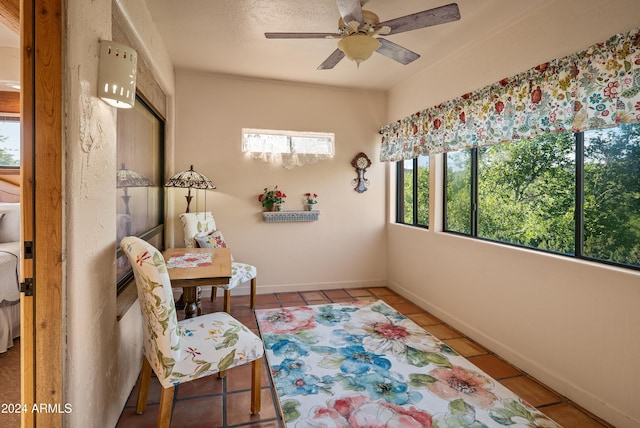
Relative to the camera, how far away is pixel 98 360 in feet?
4.99

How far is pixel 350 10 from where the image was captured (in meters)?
1.88

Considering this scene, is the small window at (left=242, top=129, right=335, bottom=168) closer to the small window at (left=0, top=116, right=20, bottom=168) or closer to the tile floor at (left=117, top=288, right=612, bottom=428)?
the small window at (left=0, top=116, right=20, bottom=168)

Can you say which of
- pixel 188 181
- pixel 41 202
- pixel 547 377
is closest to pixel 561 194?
pixel 547 377

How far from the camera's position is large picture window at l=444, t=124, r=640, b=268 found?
187 centimetres

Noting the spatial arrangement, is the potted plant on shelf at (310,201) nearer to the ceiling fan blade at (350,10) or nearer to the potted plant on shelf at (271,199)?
the potted plant on shelf at (271,199)

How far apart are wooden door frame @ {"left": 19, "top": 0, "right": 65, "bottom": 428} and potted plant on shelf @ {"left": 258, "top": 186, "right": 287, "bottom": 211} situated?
2627 mm

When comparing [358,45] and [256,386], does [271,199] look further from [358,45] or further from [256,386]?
[256,386]

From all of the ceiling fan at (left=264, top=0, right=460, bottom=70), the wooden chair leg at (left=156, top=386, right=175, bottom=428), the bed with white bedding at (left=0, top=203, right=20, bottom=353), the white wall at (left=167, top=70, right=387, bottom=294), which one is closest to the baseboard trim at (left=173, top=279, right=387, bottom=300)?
the white wall at (left=167, top=70, right=387, bottom=294)

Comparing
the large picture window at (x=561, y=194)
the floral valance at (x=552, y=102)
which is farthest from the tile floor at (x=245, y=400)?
the floral valance at (x=552, y=102)

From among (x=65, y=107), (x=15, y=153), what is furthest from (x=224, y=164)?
(x=65, y=107)

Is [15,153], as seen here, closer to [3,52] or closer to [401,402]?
[3,52]

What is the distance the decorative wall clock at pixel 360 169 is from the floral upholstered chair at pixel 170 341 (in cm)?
270

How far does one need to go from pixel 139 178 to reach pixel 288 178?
5.83 feet

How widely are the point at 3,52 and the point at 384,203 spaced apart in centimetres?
A: 410
